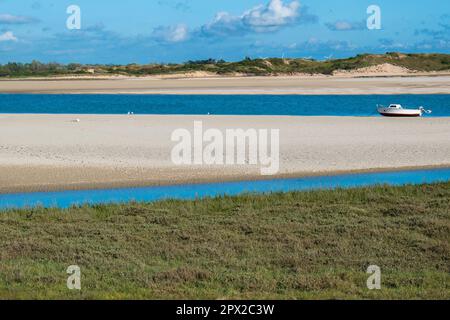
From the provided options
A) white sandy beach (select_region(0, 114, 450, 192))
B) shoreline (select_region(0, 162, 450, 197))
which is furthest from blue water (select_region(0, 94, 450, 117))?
shoreline (select_region(0, 162, 450, 197))

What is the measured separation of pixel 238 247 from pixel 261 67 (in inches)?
5037

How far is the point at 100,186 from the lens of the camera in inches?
828

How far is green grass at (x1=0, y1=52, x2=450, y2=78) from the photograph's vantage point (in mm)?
134625

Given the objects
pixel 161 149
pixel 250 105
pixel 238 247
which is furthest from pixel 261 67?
pixel 238 247

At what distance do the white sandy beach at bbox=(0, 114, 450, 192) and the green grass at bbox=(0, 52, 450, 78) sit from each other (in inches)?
3594

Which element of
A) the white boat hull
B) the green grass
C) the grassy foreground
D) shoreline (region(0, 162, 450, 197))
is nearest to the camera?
the grassy foreground

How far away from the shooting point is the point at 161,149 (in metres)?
28.2

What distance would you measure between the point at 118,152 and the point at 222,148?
375 cm

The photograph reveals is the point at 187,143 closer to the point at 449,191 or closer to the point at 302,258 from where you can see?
the point at 449,191

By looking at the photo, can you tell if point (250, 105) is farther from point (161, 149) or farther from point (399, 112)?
point (161, 149)

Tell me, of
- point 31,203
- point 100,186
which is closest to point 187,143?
point 100,186

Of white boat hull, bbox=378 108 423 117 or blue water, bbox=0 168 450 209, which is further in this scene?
white boat hull, bbox=378 108 423 117

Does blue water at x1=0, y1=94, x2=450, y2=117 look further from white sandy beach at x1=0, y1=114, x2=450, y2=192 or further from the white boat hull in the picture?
white sandy beach at x1=0, y1=114, x2=450, y2=192

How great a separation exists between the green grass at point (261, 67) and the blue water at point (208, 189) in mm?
108711
